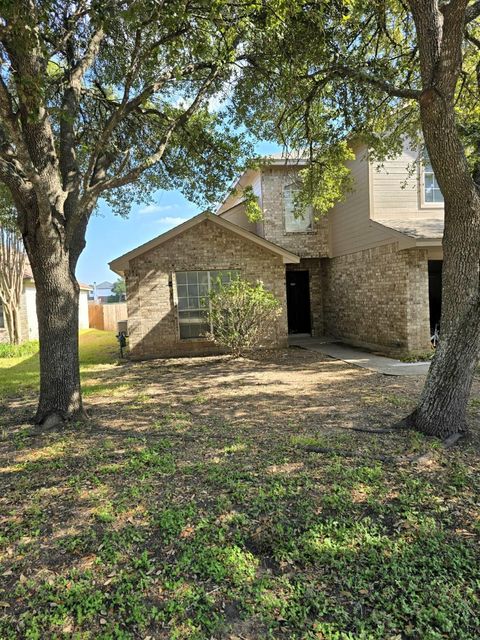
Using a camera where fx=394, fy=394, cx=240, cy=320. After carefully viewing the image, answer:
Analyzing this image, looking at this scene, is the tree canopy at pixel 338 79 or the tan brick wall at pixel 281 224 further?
the tan brick wall at pixel 281 224

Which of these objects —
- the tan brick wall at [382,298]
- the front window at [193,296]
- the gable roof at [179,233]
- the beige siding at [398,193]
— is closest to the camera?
the tan brick wall at [382,298]

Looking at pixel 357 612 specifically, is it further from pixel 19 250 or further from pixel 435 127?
pixel 19 250

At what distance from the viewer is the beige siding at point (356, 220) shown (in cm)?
1119

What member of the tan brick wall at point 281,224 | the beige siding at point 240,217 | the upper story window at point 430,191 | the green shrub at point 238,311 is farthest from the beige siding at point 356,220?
the green shrub at point 238,311

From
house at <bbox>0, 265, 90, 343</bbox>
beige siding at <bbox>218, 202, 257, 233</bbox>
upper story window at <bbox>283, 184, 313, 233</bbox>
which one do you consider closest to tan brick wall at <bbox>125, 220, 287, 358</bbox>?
upper story window at <bbox>283, 184, 313, 233</bbox>

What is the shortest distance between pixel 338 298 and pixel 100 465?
1109 cm

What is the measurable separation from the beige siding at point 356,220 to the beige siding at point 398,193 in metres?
0.27

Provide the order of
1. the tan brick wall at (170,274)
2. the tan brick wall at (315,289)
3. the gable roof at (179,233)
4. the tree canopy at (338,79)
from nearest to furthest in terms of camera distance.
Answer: the tree canopy at (338,79)
the gable roof at (179,233)
the tan brick wall at (170,274)
the tan brick wall at (315,289)

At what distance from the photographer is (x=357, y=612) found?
84.3 inches

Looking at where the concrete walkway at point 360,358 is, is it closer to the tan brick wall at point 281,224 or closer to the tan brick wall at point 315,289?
the tan brick wall at point 315,289

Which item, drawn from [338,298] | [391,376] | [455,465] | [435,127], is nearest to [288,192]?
[338,298]

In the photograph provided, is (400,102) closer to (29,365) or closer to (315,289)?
(315,289)

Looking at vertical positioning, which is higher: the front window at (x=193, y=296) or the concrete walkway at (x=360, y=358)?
the front window at (x=193, y=296)

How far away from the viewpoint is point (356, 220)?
1212 centimetres
